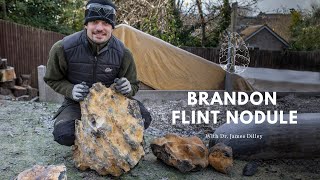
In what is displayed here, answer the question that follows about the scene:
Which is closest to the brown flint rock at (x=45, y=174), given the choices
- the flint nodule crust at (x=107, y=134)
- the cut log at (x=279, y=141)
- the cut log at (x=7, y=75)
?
the flint nodule crust at (x=107, y=134)

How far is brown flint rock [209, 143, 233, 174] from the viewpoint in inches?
124

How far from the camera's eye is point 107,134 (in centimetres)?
271

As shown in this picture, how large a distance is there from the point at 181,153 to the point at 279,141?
1.05 meters

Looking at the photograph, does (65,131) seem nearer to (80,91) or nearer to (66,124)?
(66,124)

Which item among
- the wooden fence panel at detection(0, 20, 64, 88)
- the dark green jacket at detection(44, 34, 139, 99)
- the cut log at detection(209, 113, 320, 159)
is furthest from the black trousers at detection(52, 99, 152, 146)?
the wooden fence panel at detection(0, 20, 64, 88)

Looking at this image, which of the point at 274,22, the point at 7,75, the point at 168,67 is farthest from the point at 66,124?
the point at 274,22

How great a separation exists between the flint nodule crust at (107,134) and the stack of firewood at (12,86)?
428cm

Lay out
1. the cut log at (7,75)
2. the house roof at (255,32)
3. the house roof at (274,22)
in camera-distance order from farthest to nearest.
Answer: the house roof at (255,32)
the house roof at (274,22)
the cut log at (7,75)

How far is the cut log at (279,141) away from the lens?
11.3ft

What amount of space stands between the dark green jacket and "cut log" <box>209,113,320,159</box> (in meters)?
1.25

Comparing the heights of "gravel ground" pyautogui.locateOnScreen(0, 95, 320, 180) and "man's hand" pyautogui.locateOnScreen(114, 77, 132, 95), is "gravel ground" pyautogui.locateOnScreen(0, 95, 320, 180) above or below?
below

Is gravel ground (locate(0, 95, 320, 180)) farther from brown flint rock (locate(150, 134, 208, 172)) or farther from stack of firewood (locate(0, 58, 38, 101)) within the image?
stack of firewood (locate(0, 58, 38, 101))

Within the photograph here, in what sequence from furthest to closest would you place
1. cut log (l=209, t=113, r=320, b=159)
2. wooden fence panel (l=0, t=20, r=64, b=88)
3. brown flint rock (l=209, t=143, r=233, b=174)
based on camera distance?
wooden fence panel (l=0, t=20, r=64, b=88) < cut log (l=209, t=113, r=320, b=159) < brown flint rock (l=209, t=143, r=233, b=174)

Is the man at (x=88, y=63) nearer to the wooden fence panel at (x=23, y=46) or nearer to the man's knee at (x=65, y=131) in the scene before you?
the man's knee at (x=65, y=131)
